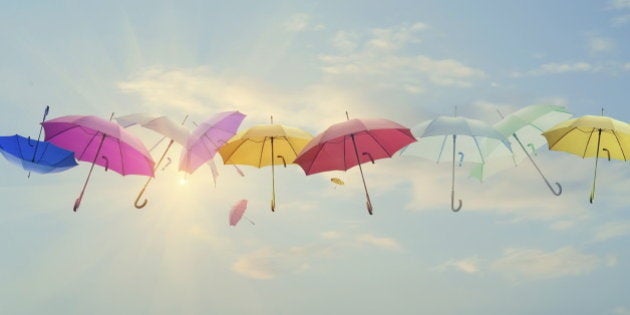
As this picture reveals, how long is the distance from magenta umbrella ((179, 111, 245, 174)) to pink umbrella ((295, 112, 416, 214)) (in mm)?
1748

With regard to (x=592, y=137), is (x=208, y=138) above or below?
above

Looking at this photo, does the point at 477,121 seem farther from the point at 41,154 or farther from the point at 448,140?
the point at 41,154

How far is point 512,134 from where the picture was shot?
17.3 m

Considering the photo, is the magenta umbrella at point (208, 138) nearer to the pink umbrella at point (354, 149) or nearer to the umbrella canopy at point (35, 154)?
the pink umbrella at point (354, 149)

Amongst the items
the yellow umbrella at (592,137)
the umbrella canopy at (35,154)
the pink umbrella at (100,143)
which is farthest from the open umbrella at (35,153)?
the yellow umbrella at (592,137)

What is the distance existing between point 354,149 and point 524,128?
4537 mm

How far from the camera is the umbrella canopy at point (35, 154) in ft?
56.9

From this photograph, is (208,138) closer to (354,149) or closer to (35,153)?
(354,149)

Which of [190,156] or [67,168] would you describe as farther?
[67,168]

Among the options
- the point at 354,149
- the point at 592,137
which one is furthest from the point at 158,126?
the point at 592,137

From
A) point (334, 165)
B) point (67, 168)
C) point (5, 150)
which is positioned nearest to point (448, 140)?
point (334, 165)

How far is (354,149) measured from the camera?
54.5ft

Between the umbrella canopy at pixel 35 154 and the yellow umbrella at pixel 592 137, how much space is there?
38.6ft

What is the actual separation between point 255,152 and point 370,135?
3176 mm
